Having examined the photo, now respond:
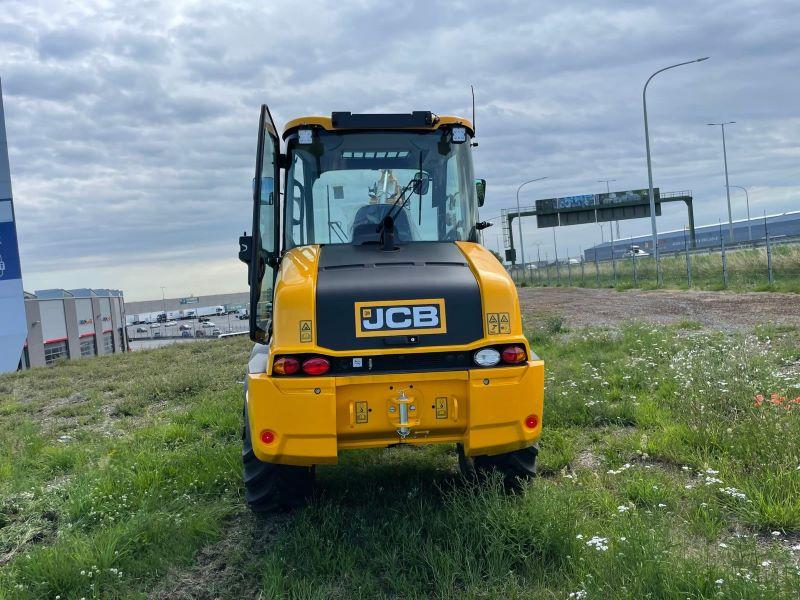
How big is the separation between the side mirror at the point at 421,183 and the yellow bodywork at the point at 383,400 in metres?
1.18

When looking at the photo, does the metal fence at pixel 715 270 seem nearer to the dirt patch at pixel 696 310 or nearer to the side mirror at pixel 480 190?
the dirt patch at pixel 696 310

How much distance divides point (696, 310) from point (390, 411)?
43.5 feet

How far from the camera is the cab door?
454 cm

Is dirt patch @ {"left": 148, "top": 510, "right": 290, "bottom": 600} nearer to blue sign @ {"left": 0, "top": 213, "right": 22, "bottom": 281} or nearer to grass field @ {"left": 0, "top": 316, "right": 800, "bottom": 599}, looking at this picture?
grass field @ {"left": 0, "top": 316, "right": 800, "bottom": 599}

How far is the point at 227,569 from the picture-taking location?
3.93 meters

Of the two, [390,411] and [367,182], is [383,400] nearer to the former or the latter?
[390,411]

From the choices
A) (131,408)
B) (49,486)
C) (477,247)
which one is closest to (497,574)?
(477,247)

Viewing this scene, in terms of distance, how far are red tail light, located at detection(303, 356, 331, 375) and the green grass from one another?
718 inches

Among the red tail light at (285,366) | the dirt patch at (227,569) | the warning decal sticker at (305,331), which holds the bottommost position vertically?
the dirt patch at (227,569)

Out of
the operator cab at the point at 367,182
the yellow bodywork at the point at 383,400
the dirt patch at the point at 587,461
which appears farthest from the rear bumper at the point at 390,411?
the dirt patch at the point at 587,461

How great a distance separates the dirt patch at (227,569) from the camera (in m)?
3.70

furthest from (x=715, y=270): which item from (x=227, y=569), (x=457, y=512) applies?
(x=227, y=569)

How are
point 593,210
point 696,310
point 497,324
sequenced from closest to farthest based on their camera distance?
1. point 497,324
2. point 696,310
3. point 593,210

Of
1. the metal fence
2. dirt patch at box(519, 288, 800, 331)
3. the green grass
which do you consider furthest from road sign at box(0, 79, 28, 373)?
the green grass
